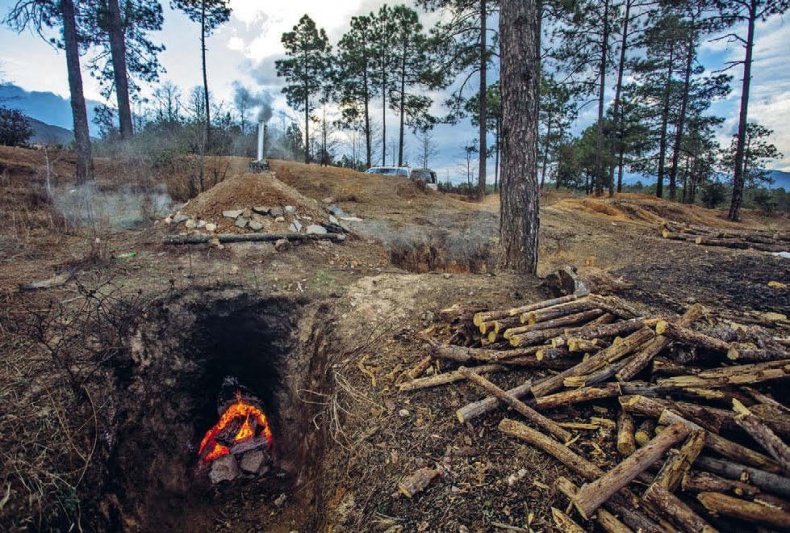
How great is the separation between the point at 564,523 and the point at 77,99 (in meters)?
13.7

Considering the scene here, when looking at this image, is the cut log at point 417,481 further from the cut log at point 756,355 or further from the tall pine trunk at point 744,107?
the tall pine trunk at point 744,107

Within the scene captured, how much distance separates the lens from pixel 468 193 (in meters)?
21.0

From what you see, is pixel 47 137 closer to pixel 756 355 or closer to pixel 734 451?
pixel 734 451

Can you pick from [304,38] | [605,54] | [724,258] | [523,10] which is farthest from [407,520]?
[304,38]

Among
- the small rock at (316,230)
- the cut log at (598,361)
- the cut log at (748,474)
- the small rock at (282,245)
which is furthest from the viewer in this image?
the small rock at (316,230)

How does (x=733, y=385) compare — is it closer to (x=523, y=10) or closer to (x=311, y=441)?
(x=311, y=441)

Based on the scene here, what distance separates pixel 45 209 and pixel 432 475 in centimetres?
984

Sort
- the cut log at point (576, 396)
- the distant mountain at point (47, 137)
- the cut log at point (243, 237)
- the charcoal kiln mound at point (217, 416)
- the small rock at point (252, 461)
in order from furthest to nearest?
the distant mountain at point (47, 137) < the cut log at point (243, 237) < the small rock at point (252, 461) < the charcoal kiln mound at point (217, 416) < the cut log at point (576, 396)

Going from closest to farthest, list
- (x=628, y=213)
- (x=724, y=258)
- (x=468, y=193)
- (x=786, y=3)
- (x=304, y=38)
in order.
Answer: (x=724, y=258) < (x=786, y=3) < (x=628, y=213) < (x=468, y=193) < (x=304, y=38)

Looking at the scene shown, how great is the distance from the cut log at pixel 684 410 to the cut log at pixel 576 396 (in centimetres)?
10

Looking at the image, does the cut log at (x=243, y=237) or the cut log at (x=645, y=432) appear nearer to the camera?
the cut log at (x=645, y=432)

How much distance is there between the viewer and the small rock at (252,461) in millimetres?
5320

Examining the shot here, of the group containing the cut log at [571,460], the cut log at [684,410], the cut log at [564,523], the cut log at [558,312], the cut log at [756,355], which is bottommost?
the cut log at [564,523]

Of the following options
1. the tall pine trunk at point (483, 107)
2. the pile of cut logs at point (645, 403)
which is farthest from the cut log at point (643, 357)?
the tall pine trunk at point (483, 107)
